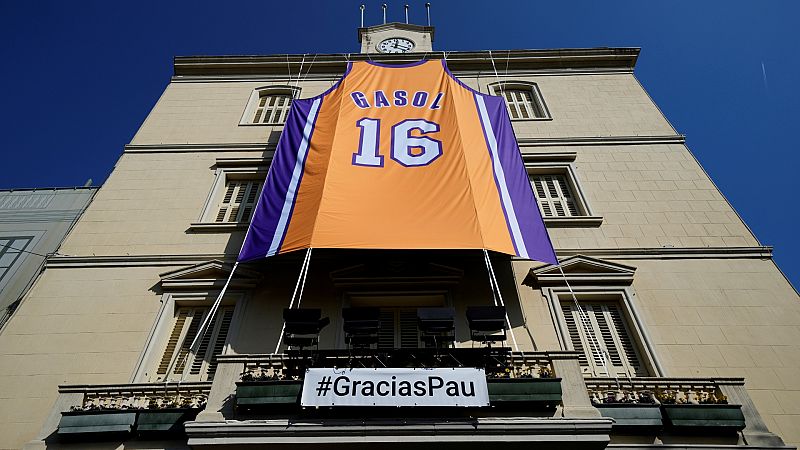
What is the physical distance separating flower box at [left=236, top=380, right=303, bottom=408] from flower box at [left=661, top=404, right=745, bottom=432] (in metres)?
6.28

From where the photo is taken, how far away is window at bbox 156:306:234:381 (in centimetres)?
1074

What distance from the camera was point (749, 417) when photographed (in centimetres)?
868

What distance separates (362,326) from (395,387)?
1464 millimetres

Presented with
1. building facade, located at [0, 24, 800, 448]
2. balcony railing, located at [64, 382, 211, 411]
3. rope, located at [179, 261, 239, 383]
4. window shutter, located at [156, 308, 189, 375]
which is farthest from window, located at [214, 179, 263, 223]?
balcony railing, located at [64, 382, 211, 411]

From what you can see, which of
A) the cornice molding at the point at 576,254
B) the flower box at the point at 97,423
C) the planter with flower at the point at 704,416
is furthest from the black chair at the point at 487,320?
the flower box at the point at 97,423

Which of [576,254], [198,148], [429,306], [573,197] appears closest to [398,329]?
[429,306]

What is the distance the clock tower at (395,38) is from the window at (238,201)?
940 centimetres

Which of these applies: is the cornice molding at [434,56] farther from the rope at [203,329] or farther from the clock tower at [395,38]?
the rope at [203,329]

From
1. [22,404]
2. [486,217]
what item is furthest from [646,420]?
[22,404]

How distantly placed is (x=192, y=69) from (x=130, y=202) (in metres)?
7.87

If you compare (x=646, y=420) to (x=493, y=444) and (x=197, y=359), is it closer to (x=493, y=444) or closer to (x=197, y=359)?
(x=493, y=444)

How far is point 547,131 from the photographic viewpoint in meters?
16.8

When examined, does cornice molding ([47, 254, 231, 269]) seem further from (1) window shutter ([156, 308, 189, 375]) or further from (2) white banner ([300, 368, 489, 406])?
(2) white banner ([300, 368, 489, 406])

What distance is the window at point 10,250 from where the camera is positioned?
45.3 feet
